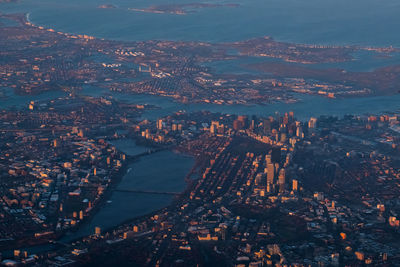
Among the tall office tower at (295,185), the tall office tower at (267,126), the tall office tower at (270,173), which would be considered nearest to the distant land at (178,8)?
the tall office tower at (267,126)

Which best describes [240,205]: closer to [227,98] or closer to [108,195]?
[108,195]

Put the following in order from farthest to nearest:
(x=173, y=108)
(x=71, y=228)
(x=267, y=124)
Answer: (x=173, y=108), (x=267, y=124), (x=71, y=228)

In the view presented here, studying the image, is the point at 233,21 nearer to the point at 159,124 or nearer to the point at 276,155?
the point at 159,124

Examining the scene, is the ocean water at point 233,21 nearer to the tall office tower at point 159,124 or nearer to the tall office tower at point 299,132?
the tall office tower at point 159,124

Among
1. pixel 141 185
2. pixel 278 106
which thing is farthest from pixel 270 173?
pixel 278 106

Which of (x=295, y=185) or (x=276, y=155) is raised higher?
(x=276, y=155)

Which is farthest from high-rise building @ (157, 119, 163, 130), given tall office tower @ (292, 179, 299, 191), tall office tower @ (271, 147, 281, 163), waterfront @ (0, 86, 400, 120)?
tall office tower @ (292, 179, 299, 191)

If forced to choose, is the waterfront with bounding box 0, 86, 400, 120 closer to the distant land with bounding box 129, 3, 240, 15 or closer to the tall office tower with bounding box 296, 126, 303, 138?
the tall office tower with bounding box 296, 126, 303, 138

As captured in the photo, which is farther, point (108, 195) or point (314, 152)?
point (314, 152)

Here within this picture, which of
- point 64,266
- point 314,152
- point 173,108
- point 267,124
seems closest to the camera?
point 64,266

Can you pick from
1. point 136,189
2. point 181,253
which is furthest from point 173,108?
point 181,253

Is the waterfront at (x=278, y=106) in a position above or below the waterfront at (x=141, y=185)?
above
